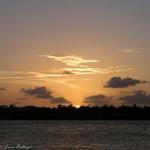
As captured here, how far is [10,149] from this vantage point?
7481 centimetres

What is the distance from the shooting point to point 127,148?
80.7m

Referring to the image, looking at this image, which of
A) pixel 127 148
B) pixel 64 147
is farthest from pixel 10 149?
pixel 127 148

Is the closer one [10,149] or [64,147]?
[10,149]

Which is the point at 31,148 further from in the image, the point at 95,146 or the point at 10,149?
the point at 95,146

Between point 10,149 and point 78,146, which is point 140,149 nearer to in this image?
point 78,146

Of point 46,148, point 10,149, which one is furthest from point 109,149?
point 10,149

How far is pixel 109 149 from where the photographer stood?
7888 cm

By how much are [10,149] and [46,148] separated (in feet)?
21.1

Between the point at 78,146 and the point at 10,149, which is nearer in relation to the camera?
the point at 10,149

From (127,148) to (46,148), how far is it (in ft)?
38.7

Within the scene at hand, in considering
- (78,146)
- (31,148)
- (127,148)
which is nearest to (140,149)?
(127,148)

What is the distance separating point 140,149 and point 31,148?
15.5 meters

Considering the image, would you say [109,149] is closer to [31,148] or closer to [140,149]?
[140,149]

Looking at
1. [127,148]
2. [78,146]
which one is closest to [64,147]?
[78,146]
